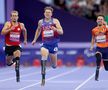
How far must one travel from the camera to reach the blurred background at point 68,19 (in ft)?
69.3

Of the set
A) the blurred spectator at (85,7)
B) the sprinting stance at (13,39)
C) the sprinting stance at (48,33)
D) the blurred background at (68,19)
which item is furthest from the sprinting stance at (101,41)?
the blurred spectator at (85,7)

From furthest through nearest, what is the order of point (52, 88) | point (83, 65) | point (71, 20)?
point (71, 20) < point (83, 65) < point (52, 88)

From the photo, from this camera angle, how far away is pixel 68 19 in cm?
2239

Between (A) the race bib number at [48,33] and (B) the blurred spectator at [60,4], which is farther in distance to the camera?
(B) the blurred spectator at [60,4]

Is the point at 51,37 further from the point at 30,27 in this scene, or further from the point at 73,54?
the point at 30,27

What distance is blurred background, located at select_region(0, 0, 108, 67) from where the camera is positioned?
21.1 meters

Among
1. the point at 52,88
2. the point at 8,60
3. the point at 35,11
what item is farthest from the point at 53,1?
the point at 52,88

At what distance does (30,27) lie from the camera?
22.5m

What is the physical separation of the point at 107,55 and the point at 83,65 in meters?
7.46

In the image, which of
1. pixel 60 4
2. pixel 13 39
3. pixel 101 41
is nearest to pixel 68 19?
pixel 60 4

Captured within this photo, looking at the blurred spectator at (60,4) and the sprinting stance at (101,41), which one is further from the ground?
the blurred spectator at (60,4)

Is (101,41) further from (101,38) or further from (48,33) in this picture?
(48,33)

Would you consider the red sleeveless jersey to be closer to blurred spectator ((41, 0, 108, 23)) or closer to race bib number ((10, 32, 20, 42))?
race bib number ((10, 32, 20, 42))

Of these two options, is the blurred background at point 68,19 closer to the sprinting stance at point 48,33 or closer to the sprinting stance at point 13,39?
the sprinting stance at point 13,39
